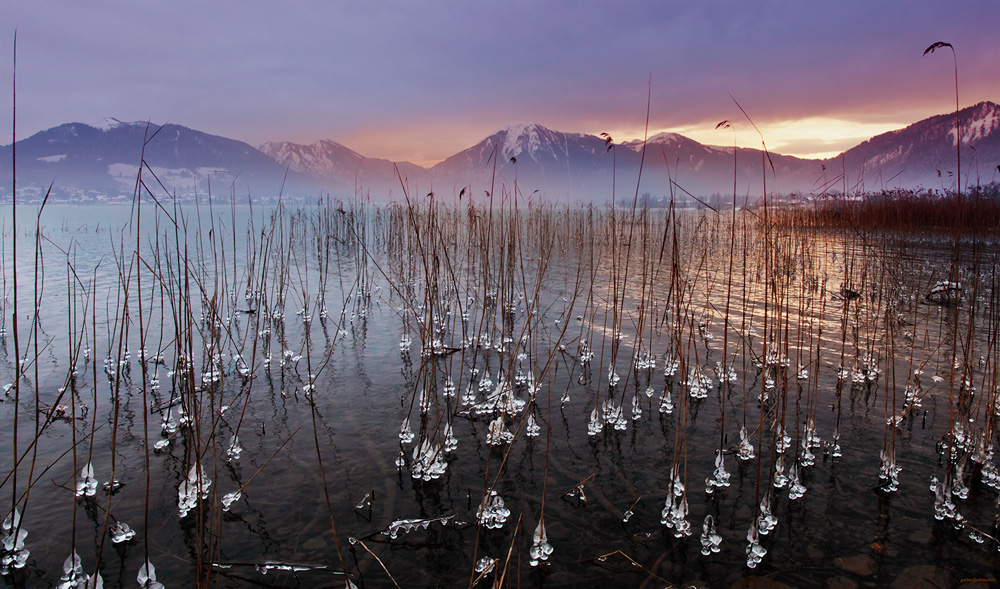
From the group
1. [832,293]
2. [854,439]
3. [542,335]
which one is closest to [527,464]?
[854,439]

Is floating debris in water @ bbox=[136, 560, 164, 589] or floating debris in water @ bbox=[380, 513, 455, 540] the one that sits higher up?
floating debris in water @ bbox=[136, 560, 164, 589]

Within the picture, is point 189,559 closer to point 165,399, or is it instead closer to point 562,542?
point 562,542

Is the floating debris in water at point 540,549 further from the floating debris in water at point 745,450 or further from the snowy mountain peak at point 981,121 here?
the snowy mountain peak at point 981,121

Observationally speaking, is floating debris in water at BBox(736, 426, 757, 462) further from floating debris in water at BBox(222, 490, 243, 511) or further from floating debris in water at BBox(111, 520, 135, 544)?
floating debris in water at BBox(111, 520, 135, 544)

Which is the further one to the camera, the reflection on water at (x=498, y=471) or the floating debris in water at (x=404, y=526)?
the floating debris in water at (x=404, y=526)

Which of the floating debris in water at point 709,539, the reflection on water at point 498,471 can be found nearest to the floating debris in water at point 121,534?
the reflection on water at point 498,471

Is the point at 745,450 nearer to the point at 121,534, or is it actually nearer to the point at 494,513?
the point at 494,513

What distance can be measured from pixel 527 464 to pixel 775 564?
1645 mm

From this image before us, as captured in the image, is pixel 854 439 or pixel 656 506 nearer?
pixel 656 506

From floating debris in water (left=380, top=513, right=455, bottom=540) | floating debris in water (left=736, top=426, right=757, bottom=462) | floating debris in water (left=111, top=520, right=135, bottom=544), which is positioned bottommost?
floating debris in water (left=380, top=513, right=455, bottom=540)

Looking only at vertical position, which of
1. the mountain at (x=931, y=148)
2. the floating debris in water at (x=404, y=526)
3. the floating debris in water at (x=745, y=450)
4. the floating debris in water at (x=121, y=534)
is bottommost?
the floating debris in water at (x=404, y=526)

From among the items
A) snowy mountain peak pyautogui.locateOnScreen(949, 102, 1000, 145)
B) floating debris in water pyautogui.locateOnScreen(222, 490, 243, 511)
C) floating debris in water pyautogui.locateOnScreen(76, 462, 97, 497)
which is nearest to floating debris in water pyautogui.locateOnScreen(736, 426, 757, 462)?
floating debris in water pyautogui.locateOnScreen(222, 490, 243, 511)

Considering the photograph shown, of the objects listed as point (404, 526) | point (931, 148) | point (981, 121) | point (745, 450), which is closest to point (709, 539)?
point (745, 450)

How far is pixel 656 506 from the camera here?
10.4 feet
